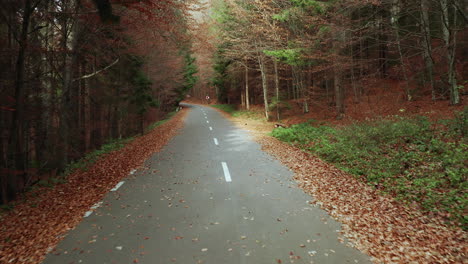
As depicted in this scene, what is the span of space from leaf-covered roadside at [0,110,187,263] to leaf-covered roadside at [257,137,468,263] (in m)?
5.29

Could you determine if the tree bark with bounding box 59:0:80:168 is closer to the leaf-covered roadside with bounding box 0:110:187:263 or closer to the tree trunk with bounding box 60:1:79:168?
the tree trunk with bounding box 60:1:79:168

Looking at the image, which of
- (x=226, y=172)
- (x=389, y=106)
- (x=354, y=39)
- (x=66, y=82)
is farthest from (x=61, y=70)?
(x=389, y=106)

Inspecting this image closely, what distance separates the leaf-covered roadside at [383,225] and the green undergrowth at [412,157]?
0.45 metres

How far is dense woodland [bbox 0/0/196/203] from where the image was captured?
6.56 meters

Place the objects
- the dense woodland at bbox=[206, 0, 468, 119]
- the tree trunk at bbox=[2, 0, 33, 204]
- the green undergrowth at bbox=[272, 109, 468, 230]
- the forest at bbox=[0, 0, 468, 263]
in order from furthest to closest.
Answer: the dense woodland at bbox=[206, 0, 468, 119] < the tree trunk at bbox=[2, 0, 33, 204] < the green undergrowth at bbox=[272, 109, 468, 230] < the forest at bbox=[0, 0, 468, 263]

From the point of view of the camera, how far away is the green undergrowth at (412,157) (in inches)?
219

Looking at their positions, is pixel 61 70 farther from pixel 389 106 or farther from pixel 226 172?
pixel 389 106

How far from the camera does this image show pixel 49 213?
561 centimetres

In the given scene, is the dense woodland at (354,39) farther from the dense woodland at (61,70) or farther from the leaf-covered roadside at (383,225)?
the dense woodland at (61,70)

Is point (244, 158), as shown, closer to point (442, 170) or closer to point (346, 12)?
point (442, 170)

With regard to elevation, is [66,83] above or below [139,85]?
below

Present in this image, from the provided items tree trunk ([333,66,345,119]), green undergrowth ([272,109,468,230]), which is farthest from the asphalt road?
tree trunk ([333,66,345,119])

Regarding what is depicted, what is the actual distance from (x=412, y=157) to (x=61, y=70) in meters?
13.1

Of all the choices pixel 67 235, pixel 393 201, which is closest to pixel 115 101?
pixel 67 235
